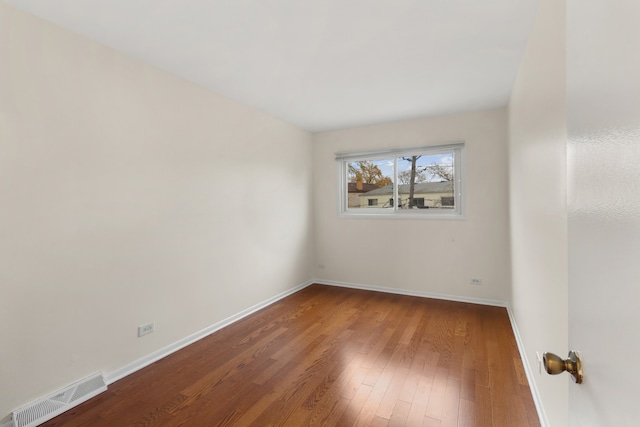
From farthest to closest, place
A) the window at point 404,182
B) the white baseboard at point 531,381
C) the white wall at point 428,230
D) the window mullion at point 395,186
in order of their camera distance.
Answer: the window mullion at point 395,186 < the window at point 404,182 < the white wall at point 428,230 < the white baseboard at point 531,381

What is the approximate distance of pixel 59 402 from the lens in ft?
6.19

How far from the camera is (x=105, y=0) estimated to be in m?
1.70

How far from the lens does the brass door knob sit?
0.64 meters

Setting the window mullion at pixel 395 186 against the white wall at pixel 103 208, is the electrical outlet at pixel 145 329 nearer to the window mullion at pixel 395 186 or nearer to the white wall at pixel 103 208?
the white wall at pixel 103 208

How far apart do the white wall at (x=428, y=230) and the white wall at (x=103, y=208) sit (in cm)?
163

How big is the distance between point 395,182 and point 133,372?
12.0ft

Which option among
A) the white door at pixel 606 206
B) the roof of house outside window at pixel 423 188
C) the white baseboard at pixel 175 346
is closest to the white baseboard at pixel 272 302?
the white baseboard at pixel 175 346

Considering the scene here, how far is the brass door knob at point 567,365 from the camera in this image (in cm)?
64

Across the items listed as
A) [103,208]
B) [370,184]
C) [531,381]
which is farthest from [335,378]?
[370,184]

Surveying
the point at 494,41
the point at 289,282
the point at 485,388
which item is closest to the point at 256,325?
the point at 289,282

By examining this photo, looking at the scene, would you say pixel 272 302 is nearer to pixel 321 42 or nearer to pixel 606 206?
pixel 321 42

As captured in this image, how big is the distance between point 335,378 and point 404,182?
9.44 feet

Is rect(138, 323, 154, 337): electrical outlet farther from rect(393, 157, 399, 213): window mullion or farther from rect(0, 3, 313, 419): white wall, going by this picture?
rect(393, 157, 399, 213): window mullion

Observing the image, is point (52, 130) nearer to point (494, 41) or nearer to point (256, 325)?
point (256, 325)
